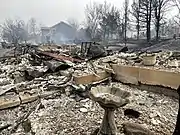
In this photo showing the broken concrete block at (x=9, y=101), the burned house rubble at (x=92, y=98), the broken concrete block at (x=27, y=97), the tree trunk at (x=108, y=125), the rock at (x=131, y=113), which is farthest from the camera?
the broken concrete block at (x=27, y=97)

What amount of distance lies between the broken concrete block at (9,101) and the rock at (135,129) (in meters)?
2.34

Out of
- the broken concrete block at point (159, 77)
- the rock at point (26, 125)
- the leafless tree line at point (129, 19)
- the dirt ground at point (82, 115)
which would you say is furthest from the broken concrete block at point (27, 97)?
the leafless tree line at point (129, 19)

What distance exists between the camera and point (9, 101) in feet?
14.0

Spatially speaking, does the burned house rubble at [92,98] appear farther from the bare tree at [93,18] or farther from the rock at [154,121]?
the bare tree at [93,18]

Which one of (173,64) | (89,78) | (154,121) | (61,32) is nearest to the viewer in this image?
(154,121)

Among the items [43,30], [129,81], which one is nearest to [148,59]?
[129,81]

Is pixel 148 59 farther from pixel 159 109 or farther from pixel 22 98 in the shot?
pixel 22 98

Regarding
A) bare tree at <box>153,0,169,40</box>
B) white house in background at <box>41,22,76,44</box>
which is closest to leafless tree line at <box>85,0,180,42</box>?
bare tree at <box>153,0,169,40</box>

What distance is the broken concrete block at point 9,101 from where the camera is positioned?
418 cm

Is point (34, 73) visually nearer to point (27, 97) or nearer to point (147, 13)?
point (27, 97)

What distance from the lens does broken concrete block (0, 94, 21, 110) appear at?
4183 millimetres

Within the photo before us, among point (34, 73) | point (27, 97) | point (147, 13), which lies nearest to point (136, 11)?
point (147, 13)

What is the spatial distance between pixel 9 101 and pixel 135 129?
262 centimetres

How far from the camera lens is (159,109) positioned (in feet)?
13.1
